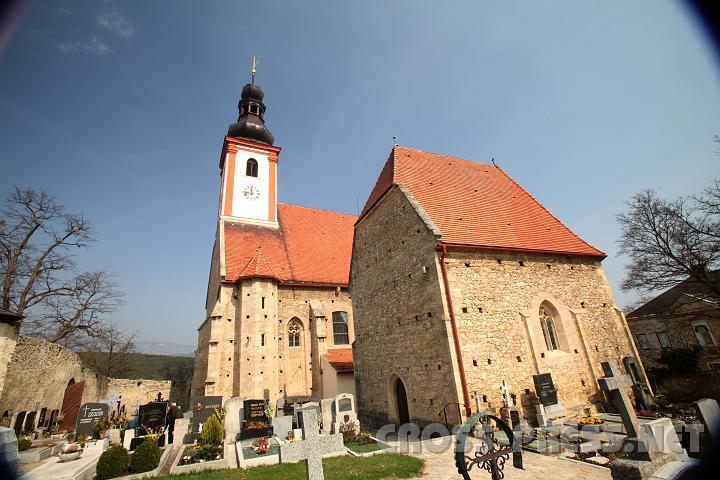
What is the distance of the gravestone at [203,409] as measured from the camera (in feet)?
37.0

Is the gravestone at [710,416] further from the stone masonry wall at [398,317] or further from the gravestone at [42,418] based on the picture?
the gravestone at [42,418]

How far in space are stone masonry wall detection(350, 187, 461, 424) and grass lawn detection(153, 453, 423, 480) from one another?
236cm

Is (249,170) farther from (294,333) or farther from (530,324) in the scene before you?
(530,324)

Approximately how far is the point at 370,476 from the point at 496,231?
832 centimetres

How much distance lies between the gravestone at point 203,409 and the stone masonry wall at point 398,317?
5.48 m

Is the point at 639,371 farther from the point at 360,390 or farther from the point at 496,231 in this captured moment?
the point at 360,390

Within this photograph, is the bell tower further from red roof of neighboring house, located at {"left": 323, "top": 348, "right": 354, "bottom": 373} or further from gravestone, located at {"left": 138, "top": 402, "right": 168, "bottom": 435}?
gravestone, located at {"left": 138, "top": 402, "right": 168, "bottom": 435}

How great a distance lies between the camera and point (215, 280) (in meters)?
18.8

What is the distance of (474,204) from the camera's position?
12102 mm

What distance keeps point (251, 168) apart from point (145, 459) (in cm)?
1892

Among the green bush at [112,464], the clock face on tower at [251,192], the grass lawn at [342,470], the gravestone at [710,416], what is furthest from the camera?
the clock face on tower at [251,192]

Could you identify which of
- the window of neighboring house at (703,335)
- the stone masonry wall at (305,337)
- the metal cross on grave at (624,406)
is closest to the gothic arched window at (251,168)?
the stone masonry wall at (305,337)

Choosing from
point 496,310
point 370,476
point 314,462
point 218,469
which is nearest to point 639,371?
point 496,310

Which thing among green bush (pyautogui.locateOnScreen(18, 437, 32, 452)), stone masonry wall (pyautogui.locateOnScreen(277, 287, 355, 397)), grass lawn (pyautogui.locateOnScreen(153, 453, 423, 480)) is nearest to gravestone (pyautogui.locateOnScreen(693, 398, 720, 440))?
grass lawn (pyautogui.locateOnScreen(153, 453, 423, 480))
